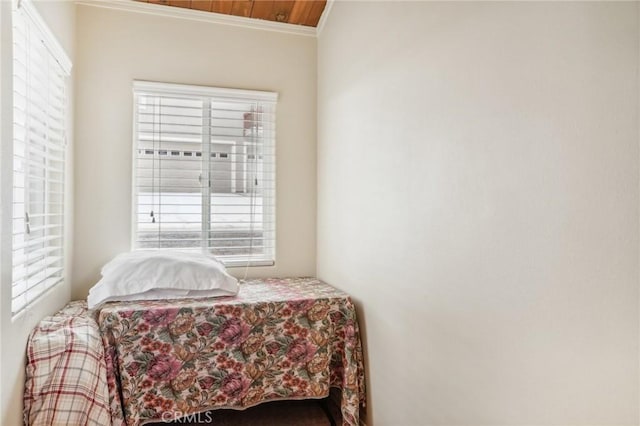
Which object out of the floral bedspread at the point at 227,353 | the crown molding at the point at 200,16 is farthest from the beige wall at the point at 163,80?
the floral bedspread at the point at 227,353

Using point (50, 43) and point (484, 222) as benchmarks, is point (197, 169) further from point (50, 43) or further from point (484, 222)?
point (484, 222)

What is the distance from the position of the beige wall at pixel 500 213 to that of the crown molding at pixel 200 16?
896 mm

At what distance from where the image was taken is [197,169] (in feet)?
9.50

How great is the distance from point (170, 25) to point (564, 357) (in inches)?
114

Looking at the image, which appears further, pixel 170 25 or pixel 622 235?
pixel 170 25

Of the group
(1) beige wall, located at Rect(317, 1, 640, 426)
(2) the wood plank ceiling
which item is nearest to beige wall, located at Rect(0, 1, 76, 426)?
(2) the wood plank ceiling

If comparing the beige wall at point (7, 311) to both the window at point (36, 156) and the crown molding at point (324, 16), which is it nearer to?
the window at point (36, 156)

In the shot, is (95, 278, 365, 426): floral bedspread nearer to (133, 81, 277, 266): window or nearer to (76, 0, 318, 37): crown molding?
(133, 81, 277, 266): window

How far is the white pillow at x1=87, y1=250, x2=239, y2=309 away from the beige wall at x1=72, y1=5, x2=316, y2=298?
459 millimetres

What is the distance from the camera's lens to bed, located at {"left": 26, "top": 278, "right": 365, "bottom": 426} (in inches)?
79.3

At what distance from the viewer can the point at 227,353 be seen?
212 cm

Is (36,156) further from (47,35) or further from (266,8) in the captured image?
(266,8)

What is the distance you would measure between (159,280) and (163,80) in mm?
1367

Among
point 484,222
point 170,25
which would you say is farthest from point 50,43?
point 484,222
